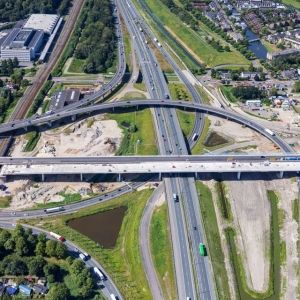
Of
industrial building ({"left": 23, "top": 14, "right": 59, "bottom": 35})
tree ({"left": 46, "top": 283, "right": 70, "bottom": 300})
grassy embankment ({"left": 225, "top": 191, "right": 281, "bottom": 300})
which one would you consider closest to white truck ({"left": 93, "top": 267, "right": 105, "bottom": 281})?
tree ({"left": 46, "top": 283, "right": 70, "bottom": 300})

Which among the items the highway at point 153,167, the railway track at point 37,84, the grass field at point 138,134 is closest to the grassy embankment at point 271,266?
the highway at point 153,167

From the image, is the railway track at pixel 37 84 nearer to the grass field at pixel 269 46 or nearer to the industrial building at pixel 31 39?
the industrial building at pixel 31 39

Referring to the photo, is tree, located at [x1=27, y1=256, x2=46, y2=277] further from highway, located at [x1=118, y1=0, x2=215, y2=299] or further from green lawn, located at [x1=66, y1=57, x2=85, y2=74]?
green lawn, located at [x1=66, y1=57, x2=85, y2=74]

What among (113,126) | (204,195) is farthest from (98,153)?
(204,195)

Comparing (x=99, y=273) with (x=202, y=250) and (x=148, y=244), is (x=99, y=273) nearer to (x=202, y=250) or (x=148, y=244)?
(x=148, y=244)

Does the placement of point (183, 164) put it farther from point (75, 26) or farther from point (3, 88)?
point (75, 26)

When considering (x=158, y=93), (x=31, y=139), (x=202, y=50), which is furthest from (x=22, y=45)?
(x=202, y=50)
